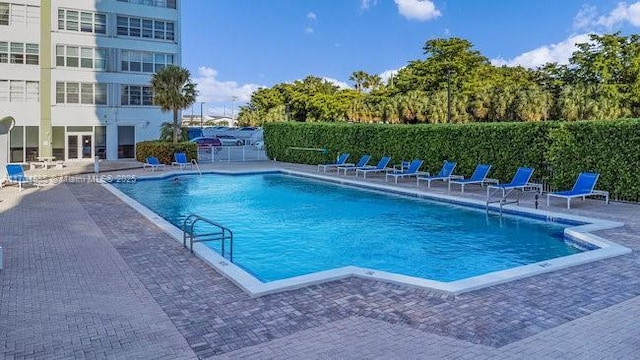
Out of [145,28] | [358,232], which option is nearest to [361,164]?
[358,232]

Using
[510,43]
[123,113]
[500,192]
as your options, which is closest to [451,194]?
[500,192]

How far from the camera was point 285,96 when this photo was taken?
253 feet

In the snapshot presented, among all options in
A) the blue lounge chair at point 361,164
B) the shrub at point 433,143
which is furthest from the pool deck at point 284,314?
the blue lounge chair at point 361,164

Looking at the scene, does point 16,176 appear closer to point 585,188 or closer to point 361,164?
point 361,164

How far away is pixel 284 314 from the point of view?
6.14m

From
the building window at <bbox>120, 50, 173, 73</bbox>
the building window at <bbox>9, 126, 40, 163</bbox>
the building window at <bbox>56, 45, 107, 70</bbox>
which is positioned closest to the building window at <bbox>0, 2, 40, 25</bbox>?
the building window at <bbox>56, 45, 107, 70</bbox>

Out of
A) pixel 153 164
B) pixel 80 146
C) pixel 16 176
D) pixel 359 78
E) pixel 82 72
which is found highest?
pixel 359 78

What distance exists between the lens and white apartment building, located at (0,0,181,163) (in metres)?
30.5

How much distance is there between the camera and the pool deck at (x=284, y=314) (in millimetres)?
5160

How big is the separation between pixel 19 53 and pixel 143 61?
23.0 feet

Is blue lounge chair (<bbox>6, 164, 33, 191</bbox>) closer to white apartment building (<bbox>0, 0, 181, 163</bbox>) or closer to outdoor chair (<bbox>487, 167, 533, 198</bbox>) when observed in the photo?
white apartment building (<bbox>0, 0, 181, 163</bbox>)

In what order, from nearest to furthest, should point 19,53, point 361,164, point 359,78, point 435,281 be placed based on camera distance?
point 435,281 < point 361,164 < point 19,53 < point 359,78

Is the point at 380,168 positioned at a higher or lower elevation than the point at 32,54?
lower

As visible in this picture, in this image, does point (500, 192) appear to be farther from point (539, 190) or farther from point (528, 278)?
point (528, 278)
